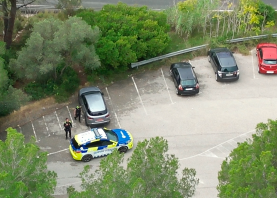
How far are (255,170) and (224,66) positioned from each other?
1473 cm

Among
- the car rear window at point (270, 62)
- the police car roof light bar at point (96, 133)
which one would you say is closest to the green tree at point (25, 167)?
the police car roof light bar at point (96, 133)

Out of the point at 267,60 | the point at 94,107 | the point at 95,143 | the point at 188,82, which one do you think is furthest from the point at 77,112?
the point at 267,60

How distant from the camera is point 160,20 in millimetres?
29594

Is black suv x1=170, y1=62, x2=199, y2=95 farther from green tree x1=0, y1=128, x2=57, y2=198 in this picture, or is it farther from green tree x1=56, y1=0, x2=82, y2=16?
green tree x1=0, y1=128, x2=57, y2=198

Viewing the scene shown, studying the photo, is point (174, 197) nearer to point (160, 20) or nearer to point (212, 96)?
point (212, 96)

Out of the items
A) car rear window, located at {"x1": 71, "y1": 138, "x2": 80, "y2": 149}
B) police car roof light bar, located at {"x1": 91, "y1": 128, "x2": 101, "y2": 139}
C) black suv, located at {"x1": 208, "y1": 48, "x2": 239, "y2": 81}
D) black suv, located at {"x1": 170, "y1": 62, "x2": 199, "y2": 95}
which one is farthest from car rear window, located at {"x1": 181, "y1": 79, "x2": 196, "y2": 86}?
car rear window, located at {"x1": 71, "y1": 138, "x2": 80, "y2": 149}

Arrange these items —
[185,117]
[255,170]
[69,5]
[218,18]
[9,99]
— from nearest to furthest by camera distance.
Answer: [255,170] → [9,99] → [185,117] → [69,5] → [218,18]

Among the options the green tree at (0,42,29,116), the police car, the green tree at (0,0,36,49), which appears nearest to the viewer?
the police car

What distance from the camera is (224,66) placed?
91.6 feet

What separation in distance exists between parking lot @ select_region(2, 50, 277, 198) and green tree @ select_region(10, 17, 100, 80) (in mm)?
2548

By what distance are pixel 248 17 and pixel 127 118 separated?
1158 centimetres

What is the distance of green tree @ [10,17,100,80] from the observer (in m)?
25.2

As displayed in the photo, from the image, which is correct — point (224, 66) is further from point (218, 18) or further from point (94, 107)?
point (94, 107)

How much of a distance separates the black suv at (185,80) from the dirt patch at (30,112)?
6.50 meters
